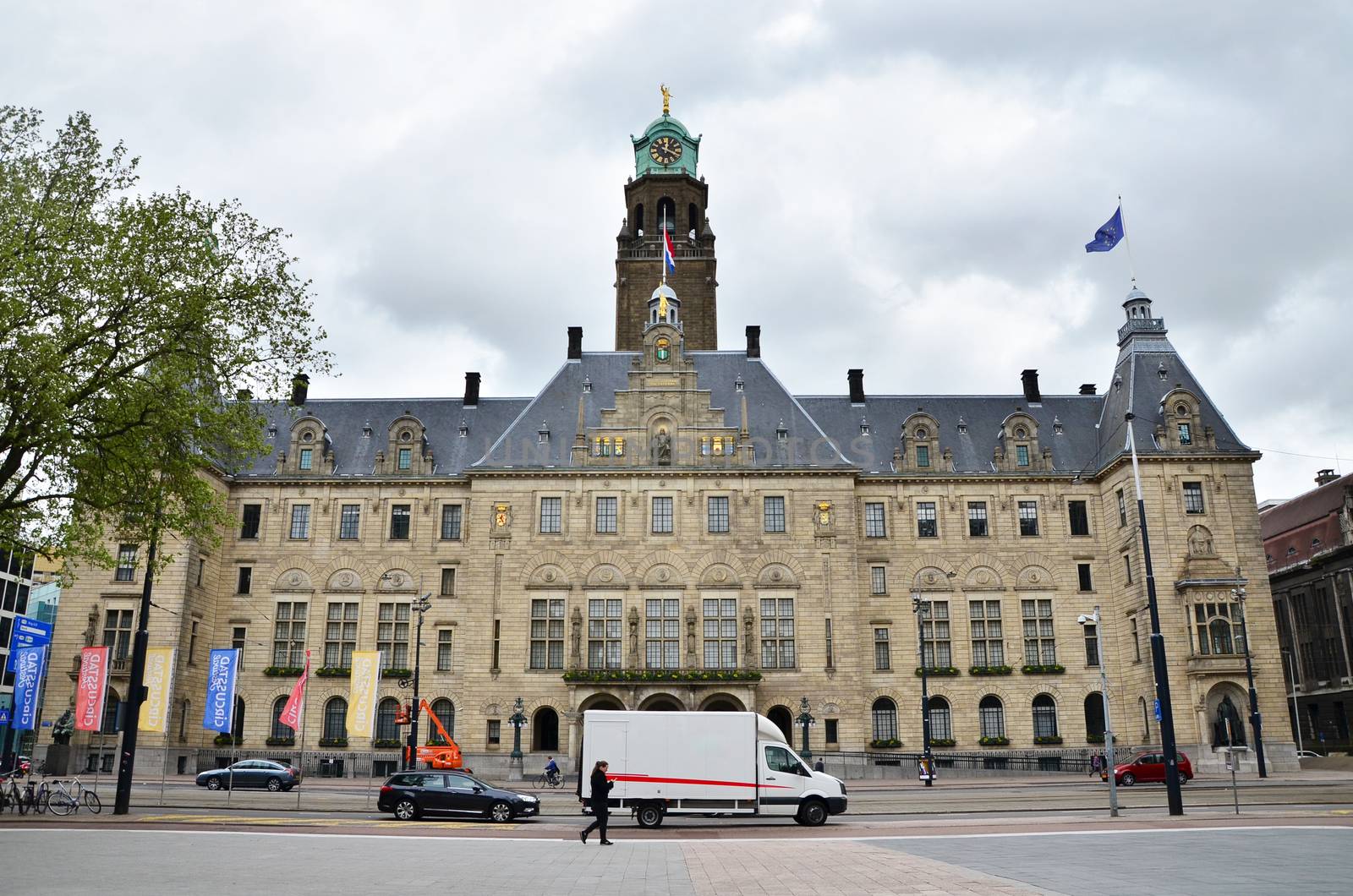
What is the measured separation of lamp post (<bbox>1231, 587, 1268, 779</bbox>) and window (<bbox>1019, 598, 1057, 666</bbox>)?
353 inches

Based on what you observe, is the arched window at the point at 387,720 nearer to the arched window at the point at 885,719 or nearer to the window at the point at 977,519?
the arched window at the point at 885,719

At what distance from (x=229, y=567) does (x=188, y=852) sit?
1634 inches

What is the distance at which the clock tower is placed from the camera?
246 feet

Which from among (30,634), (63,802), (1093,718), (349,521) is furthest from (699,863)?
(349,521)

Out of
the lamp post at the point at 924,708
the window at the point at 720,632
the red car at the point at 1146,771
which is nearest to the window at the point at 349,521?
the window at the point at 720,632

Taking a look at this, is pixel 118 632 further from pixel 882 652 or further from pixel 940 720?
pixel 940 720

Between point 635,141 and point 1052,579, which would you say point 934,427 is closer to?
point 1052,579

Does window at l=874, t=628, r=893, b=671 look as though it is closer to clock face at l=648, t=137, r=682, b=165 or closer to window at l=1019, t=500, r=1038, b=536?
window at l=1019, t=500, r=1038, b=536

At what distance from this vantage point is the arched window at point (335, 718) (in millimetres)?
54250

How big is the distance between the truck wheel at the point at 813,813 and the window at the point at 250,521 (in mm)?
40054

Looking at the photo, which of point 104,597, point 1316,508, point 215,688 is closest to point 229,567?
point 104,597

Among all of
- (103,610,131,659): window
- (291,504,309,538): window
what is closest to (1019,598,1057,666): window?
(291,504,309,538): window

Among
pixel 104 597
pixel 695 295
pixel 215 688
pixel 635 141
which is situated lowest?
pixel 215 688

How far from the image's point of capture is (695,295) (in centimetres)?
7581
